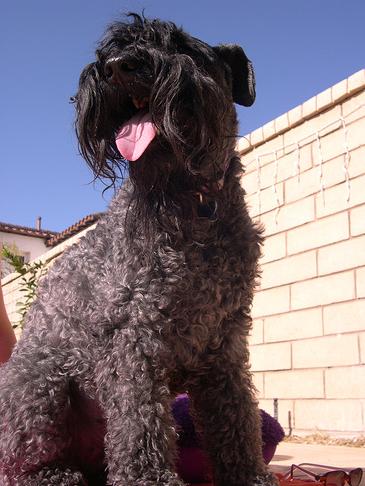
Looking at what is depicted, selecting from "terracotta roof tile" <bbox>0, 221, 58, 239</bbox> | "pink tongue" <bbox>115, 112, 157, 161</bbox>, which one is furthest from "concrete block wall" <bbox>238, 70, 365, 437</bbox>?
"terracotta roof tile" <bbox>0, 221, 58, 239</bbox>

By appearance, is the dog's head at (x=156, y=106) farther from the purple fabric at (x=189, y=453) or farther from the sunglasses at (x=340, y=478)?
the sunglasses at (x=340, y=478)

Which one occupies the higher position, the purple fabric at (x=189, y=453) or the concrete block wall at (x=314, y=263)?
the concrete block wall at (x=314, y=263)

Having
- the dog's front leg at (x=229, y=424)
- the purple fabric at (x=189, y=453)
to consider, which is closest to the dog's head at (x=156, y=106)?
the dog's front leg at (x=229, y=424)

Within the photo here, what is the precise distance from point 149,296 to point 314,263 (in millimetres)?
3501

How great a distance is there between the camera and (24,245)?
3198 cm

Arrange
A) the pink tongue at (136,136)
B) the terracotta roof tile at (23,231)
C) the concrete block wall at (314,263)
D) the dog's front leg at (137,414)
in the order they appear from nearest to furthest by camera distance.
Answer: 1. the dog's front leg at (137,414)
2. the pink tongue at (136,136)
3. the concrete block wall at (314,263)
4. the terracotta roof tile at (23,231)

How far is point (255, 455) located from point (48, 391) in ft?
3.05

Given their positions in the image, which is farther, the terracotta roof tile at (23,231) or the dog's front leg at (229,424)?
the terracotta roof tile at (23,231)

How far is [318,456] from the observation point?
4.60 metres

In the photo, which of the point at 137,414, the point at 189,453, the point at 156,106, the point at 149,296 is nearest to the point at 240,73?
the point at 156,106

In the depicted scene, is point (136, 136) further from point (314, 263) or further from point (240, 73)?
point (314, 263)

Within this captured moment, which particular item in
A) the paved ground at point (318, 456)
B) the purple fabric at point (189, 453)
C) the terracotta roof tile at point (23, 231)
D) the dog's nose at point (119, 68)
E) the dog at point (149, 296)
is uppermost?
the terracotta roof tile at point (23, 231)

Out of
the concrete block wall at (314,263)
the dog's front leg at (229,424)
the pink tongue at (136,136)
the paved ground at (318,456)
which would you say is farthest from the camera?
the concrete block wall at (314,263)

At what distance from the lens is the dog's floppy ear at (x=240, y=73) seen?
110 inches
